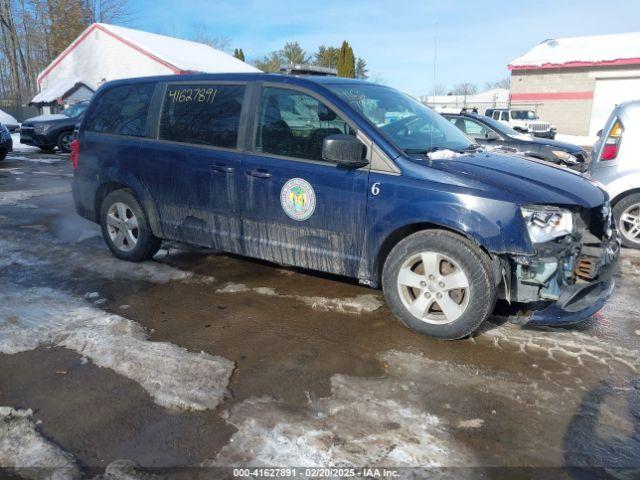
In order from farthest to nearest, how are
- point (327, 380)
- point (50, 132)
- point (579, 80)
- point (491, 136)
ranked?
point (579, 80) < point (50, 132) < point (491, 136) < point (327, 380)

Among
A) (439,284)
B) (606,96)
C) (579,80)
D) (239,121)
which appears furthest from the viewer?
(579,80)

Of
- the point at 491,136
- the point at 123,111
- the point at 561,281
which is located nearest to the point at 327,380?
the point at 561,281

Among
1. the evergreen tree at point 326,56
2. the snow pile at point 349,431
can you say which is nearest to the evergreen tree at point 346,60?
the evergreen tree at point 326,56

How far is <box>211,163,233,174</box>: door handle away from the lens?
14.5 feet

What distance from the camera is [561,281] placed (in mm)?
3488

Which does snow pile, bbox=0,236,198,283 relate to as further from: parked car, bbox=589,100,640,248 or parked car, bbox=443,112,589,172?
parked car, bbox=443,112,589,172

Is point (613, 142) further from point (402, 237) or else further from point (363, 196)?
point (363, 196)

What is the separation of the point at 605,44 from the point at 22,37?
42923 millimetres

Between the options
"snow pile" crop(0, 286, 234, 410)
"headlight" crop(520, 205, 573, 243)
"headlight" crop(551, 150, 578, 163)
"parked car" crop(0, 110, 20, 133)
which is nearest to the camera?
"snow pile" crop(0, 286, 234, 410)

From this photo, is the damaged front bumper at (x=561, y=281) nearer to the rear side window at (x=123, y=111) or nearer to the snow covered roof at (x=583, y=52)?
the rear side window at (x=123, y=111)

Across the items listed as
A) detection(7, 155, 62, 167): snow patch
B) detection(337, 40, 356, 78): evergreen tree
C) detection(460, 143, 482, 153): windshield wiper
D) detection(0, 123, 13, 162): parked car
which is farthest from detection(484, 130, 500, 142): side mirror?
detection(337, 40, 356, 78): evergreen tree

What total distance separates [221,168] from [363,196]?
1.38 metres

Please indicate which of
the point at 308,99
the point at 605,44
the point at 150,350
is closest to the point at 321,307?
the point at 150,350

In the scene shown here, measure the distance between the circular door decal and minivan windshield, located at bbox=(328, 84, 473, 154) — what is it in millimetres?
720
